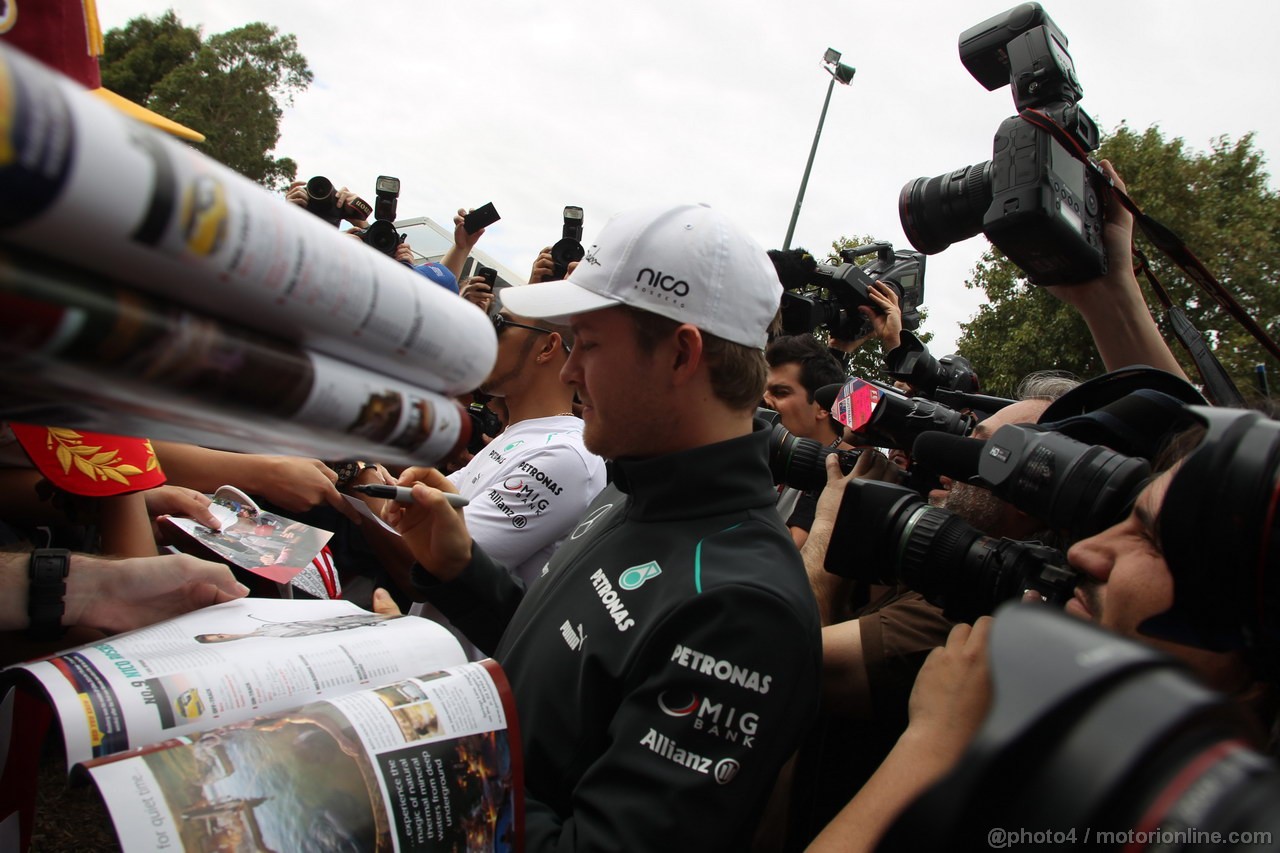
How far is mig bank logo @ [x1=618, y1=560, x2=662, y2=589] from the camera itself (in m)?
1.57

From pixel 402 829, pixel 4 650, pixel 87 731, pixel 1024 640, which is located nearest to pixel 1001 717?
pixel 1024 640

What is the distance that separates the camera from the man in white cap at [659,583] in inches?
51.4

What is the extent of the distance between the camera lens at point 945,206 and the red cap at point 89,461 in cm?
225

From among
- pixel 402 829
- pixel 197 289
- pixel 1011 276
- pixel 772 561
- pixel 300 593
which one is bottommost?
pixel 300 593

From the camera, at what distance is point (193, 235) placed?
0.51 meters

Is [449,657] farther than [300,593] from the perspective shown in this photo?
No

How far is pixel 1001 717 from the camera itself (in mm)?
426

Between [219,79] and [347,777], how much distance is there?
1108 inches

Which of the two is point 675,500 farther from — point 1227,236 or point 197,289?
point 1227,236

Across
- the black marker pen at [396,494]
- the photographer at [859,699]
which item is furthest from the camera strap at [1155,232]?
the black marker pen at [396,494]

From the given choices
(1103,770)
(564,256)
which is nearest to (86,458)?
(1103,770)

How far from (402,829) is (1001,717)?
31.8 inches

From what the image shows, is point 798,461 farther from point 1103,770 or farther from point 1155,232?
point 1103,770

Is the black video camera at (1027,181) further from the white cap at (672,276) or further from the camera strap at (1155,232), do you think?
the white cap at (672,276)
